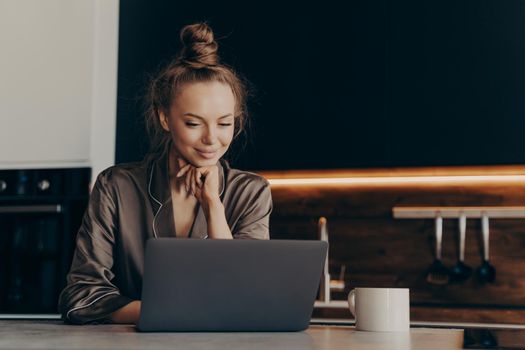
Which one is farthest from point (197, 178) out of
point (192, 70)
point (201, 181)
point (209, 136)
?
point (192, 70)

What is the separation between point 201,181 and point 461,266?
1439mm

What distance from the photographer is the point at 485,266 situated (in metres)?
2.94

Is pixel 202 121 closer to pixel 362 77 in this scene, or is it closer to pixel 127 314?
pixel 127 314

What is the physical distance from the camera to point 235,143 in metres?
3.04

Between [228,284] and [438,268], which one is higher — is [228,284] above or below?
above

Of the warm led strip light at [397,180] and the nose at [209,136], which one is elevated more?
the nose at [209,136]

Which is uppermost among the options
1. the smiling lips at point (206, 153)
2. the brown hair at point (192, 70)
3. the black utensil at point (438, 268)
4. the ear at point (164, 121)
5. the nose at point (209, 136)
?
the brown hair at point (192, 70)

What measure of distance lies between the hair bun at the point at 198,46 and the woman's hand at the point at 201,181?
25 centimetres

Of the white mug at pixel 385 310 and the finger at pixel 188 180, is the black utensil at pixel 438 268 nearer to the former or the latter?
the finger at pixel 188 180

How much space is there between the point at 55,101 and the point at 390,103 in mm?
1330

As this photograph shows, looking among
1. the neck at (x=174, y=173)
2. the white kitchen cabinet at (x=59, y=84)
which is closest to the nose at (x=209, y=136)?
the neck at (x=174, y=173)

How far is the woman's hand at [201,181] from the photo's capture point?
1.86 metres

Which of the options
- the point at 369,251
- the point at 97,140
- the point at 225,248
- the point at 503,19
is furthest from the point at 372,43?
the point at 225,248

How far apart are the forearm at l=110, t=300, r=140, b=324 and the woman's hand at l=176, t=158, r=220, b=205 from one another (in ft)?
1.30
